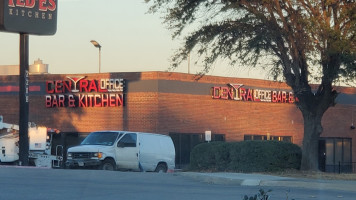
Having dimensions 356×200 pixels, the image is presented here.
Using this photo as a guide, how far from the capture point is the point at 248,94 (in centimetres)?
5003

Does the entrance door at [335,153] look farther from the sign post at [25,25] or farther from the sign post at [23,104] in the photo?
the sign post at [23,104]

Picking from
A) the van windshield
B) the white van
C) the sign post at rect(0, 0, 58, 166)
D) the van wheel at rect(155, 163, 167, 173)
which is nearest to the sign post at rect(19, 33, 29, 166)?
the sign post at rect(0, 0, 58, 166)

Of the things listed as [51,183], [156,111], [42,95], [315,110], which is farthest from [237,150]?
[42,95]

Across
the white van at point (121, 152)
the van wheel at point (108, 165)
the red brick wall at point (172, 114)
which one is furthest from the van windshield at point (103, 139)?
the red brick wall at point (172, 114)

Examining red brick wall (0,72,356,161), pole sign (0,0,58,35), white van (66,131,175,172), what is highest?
pole sign (0,0,58,35)

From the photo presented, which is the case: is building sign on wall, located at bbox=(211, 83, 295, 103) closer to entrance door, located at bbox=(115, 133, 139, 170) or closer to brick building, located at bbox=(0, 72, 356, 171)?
brick building, located at bbox=(0, 72, 356, 171)

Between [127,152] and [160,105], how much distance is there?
1663 centimetres

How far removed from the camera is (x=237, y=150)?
27.0 m

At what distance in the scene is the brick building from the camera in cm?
4581

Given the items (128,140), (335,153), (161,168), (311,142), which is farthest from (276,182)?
(335,153)

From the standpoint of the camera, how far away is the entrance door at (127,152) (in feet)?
94.0

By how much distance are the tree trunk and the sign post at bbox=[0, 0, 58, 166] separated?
496 inches

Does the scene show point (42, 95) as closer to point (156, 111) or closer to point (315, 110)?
point (156, 111)

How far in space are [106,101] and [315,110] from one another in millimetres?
21594
